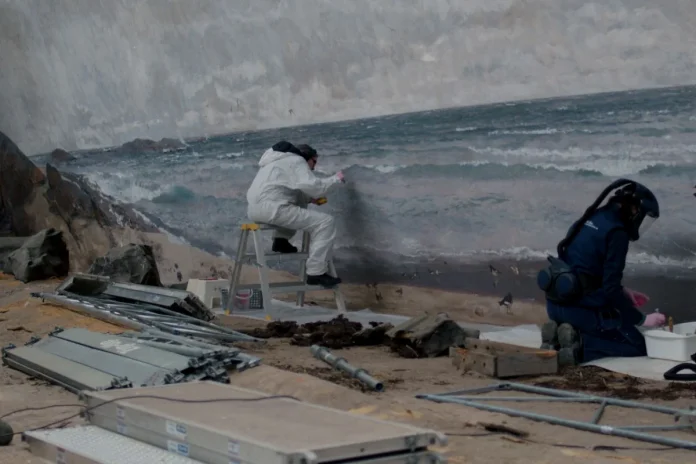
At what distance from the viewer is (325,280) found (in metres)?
9.24

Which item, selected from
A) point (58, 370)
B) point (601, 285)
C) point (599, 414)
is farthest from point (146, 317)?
point (599, 414)

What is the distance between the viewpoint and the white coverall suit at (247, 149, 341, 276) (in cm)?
909

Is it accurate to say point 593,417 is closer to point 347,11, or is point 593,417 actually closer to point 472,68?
point 472,68

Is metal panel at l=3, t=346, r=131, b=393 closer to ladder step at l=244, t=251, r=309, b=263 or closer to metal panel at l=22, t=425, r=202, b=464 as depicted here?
metal panel at l=22, t=425, r=202, b=464

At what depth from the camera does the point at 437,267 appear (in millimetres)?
8688

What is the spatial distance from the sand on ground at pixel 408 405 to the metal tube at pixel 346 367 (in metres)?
0.05

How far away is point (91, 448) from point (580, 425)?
2233mm

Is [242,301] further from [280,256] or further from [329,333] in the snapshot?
[329,333]

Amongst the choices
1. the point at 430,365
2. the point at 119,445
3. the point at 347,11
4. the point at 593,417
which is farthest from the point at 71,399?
the point at 347,11

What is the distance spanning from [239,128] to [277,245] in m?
2.04

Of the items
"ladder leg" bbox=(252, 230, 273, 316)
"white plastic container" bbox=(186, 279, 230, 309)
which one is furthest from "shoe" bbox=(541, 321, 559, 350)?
"white plastic container" bbox=(186, 279, 230, 309)

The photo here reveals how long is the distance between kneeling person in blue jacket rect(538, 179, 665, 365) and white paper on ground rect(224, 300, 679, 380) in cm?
14

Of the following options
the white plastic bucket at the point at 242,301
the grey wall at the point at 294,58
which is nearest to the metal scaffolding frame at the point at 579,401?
the grey wall at the point at 294,58

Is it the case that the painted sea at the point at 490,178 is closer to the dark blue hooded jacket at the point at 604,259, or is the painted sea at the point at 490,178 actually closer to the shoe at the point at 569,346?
the dark blue hooded jacket at the point at 604,259
